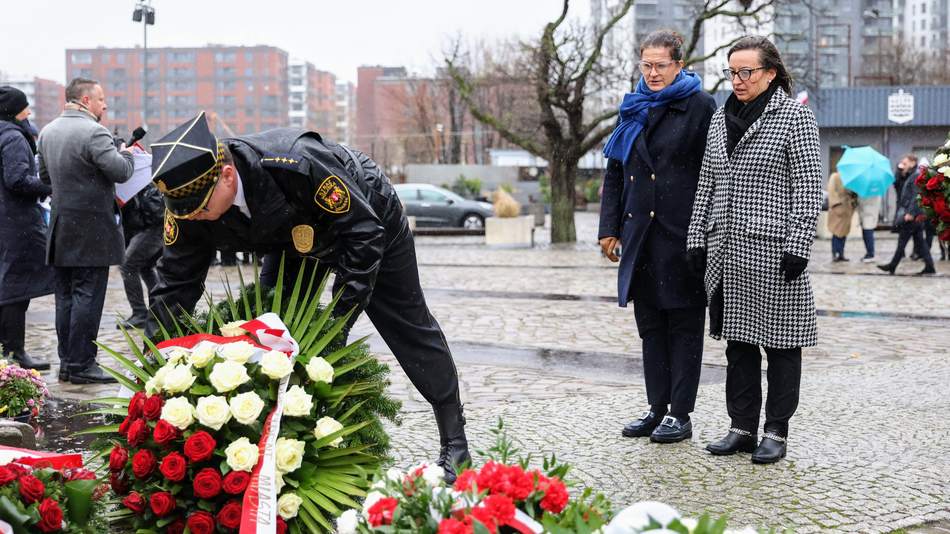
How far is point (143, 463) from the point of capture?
2.79 meters

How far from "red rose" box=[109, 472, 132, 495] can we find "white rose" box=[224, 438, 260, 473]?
436mm

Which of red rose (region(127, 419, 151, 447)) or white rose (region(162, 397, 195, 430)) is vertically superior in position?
white rose (region(162, 397, 195, 430))

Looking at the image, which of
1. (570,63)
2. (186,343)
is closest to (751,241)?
(186,343)

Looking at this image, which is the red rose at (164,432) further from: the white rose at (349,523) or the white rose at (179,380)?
the white rose at (349,523)

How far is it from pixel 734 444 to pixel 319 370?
2.22 m

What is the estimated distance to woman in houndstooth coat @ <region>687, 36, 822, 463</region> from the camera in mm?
4008

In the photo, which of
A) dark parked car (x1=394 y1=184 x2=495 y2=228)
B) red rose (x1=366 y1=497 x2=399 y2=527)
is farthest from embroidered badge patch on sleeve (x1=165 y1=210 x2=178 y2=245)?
dark parked car (x1=394 y1=184 x2=495 y2=228)

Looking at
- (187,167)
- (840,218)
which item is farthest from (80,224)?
(840,218)

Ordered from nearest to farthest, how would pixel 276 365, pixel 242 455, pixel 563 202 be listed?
pixel 242 455, pixel 276 365, pixel 563 202

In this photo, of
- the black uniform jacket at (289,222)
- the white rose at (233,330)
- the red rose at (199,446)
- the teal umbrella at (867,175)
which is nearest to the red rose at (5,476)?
the red rose at (199,446)

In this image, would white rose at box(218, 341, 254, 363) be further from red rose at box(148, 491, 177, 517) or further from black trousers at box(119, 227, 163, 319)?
black trousers at box(119, 227, 163, 319)

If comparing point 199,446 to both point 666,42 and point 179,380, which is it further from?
point 666,42

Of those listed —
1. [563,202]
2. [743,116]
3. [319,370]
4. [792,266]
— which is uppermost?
[743,116]

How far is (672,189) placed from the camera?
4.50 m
